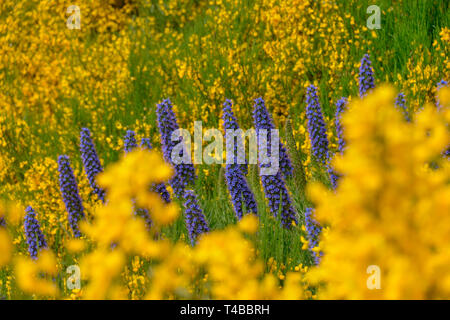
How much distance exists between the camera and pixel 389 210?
1.13m

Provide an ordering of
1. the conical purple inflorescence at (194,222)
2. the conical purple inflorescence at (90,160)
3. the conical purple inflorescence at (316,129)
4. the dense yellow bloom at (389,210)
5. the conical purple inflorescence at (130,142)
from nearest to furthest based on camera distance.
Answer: the dense yellow bloom at (389,210), the conical purple inflorescence at (194,222), the conical purple inflorescence at (316,129), the conical purple inflorescence at (130,142), the conical purple inflorescence at (90,160)

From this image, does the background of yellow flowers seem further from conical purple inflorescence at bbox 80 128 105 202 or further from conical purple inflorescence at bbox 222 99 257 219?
conical purple inflorescence at bbox 80 128 105 202

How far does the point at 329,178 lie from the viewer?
2.89 m

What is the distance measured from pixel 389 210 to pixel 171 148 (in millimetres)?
2235

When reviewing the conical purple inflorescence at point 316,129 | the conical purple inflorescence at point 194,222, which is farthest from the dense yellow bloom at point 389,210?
the conical purple inflorescence at point 316,129

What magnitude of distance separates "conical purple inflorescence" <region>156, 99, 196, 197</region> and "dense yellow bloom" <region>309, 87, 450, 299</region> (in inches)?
82.0

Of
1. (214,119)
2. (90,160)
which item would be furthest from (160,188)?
(214,119)

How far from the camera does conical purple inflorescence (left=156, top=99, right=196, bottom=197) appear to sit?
321 centimetres

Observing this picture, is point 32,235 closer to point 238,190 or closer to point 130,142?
point 130,142

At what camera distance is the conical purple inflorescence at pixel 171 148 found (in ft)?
10.5

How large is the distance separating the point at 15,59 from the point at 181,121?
3064 mm

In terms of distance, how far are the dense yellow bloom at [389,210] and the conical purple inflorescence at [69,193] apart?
2365 millimetres

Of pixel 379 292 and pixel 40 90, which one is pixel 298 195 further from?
pixel 40 90

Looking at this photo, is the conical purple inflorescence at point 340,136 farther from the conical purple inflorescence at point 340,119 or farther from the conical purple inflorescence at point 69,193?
the conical purple inflorescence at point 69,193
